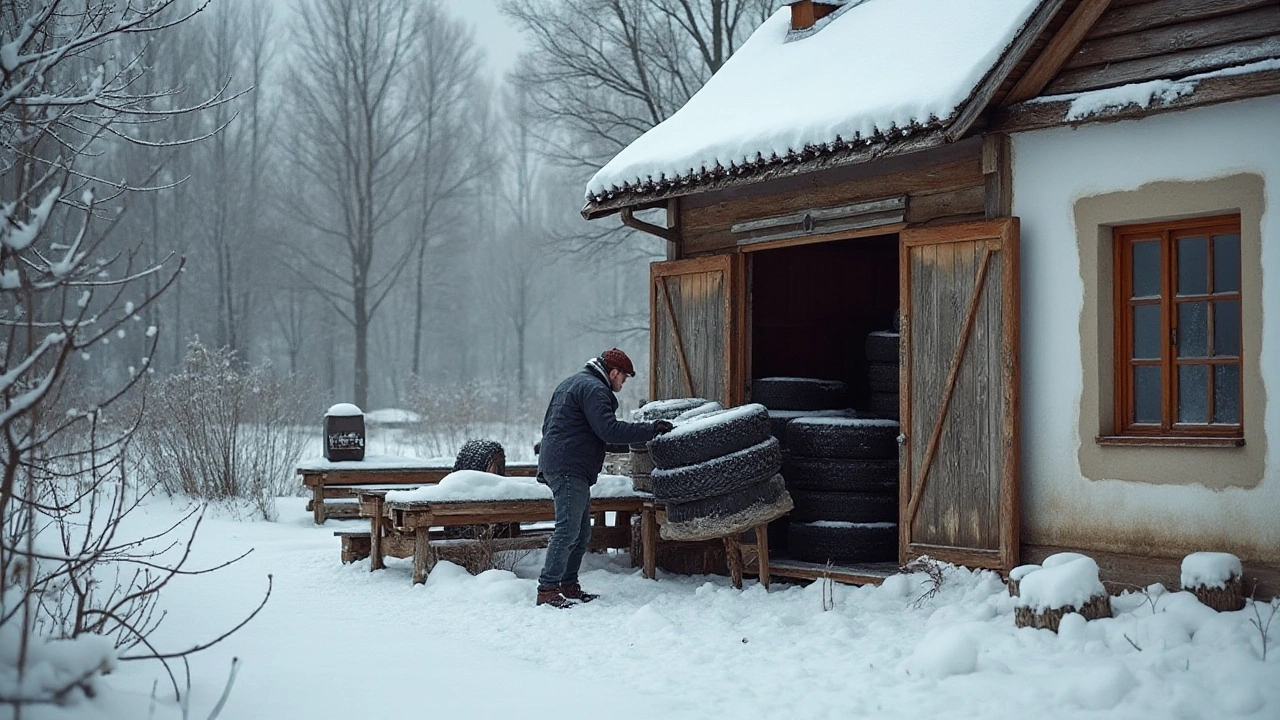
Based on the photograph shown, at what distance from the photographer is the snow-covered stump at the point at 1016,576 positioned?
7184mm

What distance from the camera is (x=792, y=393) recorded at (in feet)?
34.2

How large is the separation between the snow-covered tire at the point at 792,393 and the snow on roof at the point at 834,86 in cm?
201

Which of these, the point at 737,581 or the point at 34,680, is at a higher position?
the point at 34,680

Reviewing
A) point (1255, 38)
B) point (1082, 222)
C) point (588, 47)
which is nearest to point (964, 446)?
point (1082, 222)

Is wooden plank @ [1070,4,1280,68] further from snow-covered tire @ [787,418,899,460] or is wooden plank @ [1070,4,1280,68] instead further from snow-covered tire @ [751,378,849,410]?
snow-covered tire @ [751,378,849,410]

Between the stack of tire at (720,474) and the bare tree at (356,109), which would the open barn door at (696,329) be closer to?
the stack of tire at (720,474)

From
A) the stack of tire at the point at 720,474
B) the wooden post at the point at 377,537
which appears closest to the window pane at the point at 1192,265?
the stack of tire at the point at 720,474

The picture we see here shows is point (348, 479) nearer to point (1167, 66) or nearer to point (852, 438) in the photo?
point (852, 438)

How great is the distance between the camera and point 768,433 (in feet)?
29.4

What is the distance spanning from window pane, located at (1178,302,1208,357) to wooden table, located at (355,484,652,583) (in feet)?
14.1

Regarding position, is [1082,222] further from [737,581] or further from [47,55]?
[47,55]

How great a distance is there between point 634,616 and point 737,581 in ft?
5.05

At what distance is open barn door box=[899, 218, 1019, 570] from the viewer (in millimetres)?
8062

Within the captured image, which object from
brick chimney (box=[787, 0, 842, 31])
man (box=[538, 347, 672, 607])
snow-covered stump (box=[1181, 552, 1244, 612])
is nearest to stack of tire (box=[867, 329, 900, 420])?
man (box=[538, 347, 672, 607])
